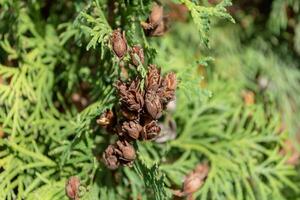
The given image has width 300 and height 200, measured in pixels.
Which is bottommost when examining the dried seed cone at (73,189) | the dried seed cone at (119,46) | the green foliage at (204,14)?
the dried seed cone at (73,189)

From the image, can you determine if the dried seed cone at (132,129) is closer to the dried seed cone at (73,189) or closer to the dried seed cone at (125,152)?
the dried seed cone at (125,152)

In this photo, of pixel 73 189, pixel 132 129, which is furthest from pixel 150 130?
pixel 73 189

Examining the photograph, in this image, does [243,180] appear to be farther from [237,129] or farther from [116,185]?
[116,185]

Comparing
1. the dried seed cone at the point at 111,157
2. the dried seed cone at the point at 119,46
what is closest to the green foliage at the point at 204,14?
the dried seed cone at the point at 119,46

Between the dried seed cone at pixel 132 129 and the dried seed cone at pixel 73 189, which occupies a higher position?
the dried seed cone at pixel 132 129

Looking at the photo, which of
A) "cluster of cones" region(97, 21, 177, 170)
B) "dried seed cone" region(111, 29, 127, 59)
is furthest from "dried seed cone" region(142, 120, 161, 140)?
"dried seed cone" region(111, 29, 127, 59)

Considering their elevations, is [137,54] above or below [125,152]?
above

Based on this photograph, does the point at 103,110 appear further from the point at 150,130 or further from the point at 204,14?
the point at 204,14

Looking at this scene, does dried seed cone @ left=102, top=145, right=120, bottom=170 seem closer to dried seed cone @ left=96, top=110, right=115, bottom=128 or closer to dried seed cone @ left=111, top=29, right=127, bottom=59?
dried seed cone @ left=96, top=110, right=115, bottom=128

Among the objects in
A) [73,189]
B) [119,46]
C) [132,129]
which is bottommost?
[73,189]
